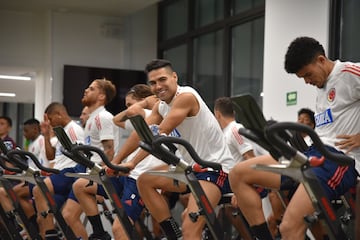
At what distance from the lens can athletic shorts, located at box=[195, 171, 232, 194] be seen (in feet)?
13.0

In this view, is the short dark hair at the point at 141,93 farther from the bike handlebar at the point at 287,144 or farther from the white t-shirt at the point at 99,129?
the bike handlebar at the point at 287,144

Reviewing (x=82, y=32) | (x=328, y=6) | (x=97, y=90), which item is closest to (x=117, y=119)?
(x=97, y=90)

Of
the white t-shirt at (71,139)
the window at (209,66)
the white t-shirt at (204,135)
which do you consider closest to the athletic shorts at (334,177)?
the white t-shirt at (204,135)

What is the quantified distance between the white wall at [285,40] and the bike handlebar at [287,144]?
367cm

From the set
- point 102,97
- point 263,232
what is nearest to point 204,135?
point 263,232

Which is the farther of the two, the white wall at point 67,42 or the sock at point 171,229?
the white wall at point 67,42

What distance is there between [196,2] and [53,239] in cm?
465

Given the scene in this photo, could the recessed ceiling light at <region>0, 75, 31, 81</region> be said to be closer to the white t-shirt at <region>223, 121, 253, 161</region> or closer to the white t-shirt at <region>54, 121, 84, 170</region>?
the white t-shirt at <region>54, 121, 84, 170</region>

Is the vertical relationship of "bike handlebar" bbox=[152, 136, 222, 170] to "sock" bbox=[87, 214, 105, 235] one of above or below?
above

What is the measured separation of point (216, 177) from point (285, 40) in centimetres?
319

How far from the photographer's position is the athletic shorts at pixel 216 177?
3955 millimetres

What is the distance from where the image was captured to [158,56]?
34.4 feet

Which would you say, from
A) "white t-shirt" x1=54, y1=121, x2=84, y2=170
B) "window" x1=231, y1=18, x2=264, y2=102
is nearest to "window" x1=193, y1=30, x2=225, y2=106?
"window" x1=231, y1=18, x2=264, y2=102

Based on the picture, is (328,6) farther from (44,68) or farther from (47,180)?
(44,68)
